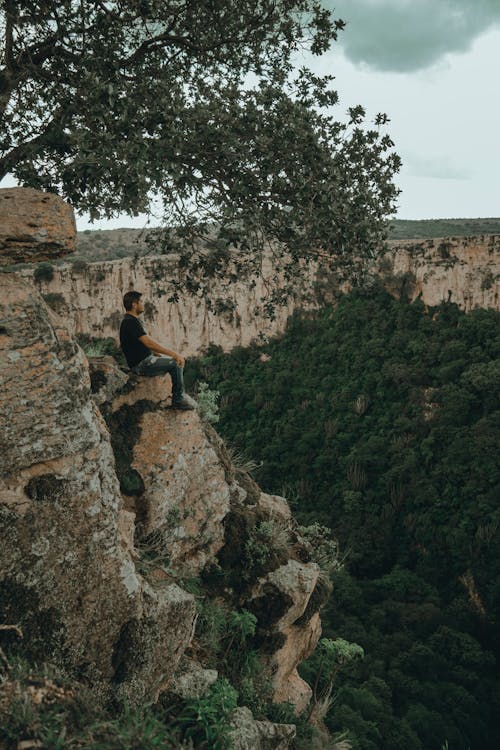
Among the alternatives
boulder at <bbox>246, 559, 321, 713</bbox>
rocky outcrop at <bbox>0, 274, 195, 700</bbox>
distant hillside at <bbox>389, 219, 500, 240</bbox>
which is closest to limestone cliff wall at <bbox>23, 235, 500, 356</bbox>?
distant hillside at <bbox>389, 219, 500, 240</bbox>

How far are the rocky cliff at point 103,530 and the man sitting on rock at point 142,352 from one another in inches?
13.8

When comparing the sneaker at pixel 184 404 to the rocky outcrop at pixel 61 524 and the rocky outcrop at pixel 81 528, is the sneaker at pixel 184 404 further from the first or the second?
the rocky outcrop at pixel 61 524

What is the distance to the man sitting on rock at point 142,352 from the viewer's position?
20.0ft

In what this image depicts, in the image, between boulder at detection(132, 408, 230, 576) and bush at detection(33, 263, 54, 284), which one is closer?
boulder at detection(132, 408, 230, 576)

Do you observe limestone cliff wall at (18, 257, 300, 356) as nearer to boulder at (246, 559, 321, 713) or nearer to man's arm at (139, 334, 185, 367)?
boulder at (246, 559, 321, 713)

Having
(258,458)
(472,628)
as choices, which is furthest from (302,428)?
(472,628)

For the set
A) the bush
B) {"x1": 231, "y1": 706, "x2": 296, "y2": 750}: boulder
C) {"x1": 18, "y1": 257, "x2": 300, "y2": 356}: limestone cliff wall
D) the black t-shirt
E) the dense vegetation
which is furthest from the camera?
{"x1": 18, "y1": 257, "x2": 300, "y2": 356}: limestone cliff wall

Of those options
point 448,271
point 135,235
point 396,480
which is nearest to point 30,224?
point 396,480

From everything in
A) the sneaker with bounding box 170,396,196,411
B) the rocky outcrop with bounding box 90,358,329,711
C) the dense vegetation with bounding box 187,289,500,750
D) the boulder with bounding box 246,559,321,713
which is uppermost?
the sneaker with bounding box 170,396,196,411

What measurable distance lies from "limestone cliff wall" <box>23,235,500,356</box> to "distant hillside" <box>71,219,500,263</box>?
252 inches

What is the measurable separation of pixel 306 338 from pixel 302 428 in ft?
25.1

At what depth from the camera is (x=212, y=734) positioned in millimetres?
4461

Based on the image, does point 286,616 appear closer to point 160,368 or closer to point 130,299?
point 160,368

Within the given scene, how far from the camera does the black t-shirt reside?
6172mm
